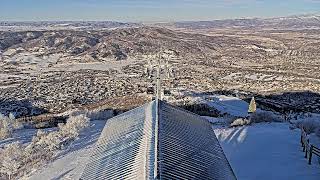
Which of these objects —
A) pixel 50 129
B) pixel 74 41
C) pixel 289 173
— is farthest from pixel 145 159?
pixel 74 41

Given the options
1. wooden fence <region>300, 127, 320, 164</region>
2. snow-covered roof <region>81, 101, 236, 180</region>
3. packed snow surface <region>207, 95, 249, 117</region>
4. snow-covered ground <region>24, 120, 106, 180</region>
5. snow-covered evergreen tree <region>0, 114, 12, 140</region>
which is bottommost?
packed snow surface <region>207, 95, 249, 117</region>

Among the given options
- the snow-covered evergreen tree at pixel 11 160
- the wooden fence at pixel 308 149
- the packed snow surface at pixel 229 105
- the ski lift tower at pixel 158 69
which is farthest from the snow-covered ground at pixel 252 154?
the packed snow surface at pixel 229 105

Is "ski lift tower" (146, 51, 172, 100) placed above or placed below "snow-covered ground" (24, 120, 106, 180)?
above

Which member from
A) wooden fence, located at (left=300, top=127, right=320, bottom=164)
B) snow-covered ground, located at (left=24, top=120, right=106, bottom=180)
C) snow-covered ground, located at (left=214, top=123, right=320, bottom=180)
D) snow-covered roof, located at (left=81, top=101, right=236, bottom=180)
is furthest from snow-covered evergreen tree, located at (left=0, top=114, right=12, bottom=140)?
wooden fence, located at (left=300, top=127, right=320, bottom=164)

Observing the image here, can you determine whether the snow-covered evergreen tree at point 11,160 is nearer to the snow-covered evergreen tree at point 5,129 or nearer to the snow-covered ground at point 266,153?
the snow-covered evergreen tree at point 5,129

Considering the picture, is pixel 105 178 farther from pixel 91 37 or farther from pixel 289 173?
pixel 91 37

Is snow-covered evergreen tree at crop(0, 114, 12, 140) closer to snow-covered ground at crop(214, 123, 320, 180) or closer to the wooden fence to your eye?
snow-covered ground at crop(214, 123, 320, 180)

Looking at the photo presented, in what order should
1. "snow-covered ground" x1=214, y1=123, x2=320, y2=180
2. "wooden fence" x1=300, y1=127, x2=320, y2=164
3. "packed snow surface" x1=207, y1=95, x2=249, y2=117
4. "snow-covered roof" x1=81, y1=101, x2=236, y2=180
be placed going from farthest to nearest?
"packed snow surface" x1=207, y1=95, x2=249, y2=117, "wooden fence" x1=300, y1=127, x2=320, y2=164, "snow-covered ground" x1=214, y1=123, x2=320, y2=180, "snow-covered roof" x1=81, y1=101, x2=236, y2=180
